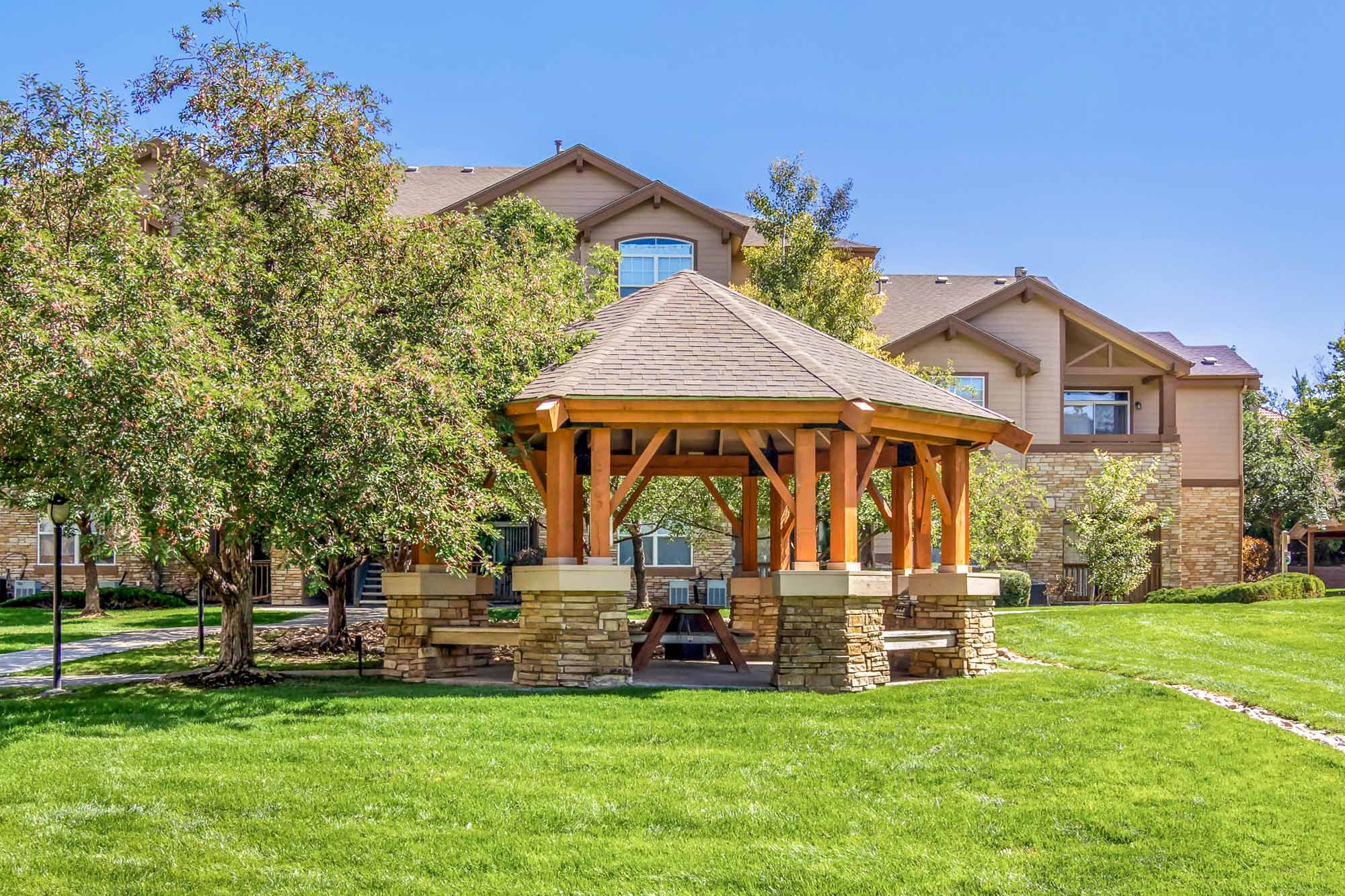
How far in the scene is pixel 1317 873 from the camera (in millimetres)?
7906

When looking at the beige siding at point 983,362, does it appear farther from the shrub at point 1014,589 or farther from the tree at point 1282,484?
the tree at point 1282,484

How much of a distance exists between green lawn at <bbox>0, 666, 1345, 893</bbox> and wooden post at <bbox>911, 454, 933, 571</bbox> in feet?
18.8

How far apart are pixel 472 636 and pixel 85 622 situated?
13633 millimetres

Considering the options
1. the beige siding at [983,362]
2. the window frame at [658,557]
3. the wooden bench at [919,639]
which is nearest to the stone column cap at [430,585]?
the wooden bench at [919,639]

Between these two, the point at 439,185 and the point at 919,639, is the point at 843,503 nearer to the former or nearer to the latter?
the point at 919,639

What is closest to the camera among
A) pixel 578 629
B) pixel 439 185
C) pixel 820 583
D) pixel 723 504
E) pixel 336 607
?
pixel 820 583

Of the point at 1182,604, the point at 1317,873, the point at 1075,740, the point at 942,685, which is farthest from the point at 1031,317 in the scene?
the point at 1317,873

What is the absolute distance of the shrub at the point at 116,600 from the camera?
28.7m

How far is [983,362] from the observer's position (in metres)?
32.2

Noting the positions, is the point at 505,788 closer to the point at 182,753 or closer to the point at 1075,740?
the point at 182,753

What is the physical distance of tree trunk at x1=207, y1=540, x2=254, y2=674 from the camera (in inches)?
600

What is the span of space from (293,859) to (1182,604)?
70.0 ft

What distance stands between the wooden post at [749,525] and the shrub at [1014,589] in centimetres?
1156

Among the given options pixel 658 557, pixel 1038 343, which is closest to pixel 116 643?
pixel 658 557
